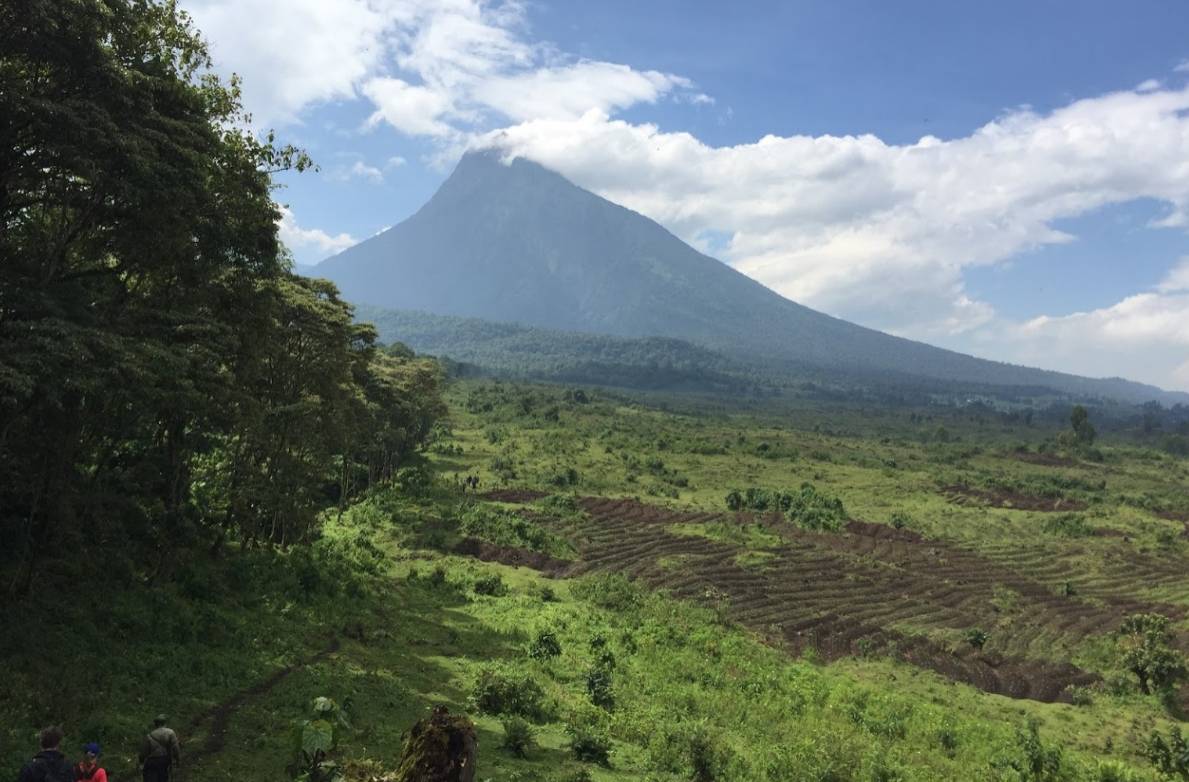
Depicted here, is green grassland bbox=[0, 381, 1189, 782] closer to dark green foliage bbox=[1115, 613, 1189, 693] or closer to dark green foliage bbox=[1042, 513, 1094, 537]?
dark green foliage bbox=[1115, 613, 1189, 693]

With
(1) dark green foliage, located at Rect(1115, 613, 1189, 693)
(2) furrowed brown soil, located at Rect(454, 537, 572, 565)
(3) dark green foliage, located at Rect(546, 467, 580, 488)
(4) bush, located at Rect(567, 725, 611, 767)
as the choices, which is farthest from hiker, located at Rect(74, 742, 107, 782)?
(3) dark green foliage, located at Rect(546, 467, 580, 488)

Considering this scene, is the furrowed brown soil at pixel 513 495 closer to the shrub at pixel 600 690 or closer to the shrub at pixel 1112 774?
the shrub at pixel 600 690

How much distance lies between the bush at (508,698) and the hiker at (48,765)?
35.0 ft

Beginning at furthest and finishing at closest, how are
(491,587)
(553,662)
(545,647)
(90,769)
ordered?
(491,587) < (545,647) < (553,662) < (90,769)

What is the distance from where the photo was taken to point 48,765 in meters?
9.13

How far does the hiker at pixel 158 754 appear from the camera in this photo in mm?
11133

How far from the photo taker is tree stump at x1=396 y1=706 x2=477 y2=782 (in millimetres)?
9500

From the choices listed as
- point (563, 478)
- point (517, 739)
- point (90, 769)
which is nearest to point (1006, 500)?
point (563, 478)

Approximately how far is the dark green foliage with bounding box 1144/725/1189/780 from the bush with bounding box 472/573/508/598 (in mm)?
24469

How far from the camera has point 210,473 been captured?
27.5 meters

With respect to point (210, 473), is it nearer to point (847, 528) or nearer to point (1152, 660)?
point (1152, 660)

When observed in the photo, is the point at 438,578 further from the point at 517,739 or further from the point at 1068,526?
the point at 1068,526

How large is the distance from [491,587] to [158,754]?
23.0 metres

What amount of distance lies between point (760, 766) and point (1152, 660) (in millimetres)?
23108
